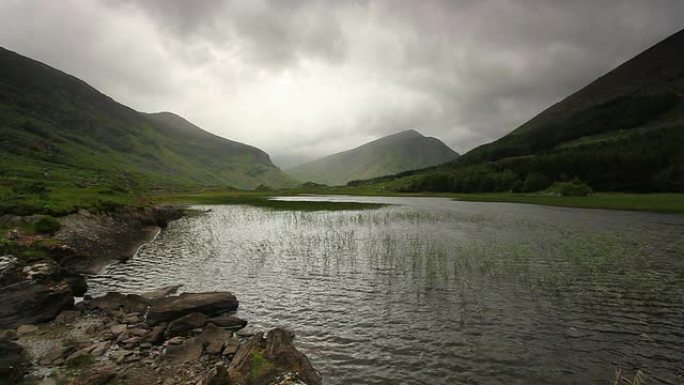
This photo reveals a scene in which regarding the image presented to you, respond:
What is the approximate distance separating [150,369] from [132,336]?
4.50 m

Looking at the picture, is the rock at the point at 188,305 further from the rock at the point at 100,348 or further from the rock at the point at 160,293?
the rock at the point at 100,348

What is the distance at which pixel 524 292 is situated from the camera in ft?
84.5

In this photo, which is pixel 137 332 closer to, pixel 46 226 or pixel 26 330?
Answer: pixel 26 330

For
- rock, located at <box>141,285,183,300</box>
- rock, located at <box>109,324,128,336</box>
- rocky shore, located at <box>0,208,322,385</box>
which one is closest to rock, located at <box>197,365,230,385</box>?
rocky shore, located at <box>0,208,322,385</box>

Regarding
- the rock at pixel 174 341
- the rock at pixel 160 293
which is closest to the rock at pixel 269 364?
the rock at pixel 174 341

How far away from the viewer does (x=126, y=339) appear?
17.7 m

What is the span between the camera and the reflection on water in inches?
627

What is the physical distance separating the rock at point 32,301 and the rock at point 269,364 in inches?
559

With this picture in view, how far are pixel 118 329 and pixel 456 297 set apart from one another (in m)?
21.7

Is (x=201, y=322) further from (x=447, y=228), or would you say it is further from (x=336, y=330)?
(x=447, y=228)

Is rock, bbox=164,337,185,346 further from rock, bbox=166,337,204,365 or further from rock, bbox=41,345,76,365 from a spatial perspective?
rock, bbox=41,345,76,365

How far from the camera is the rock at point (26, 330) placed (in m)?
18.1

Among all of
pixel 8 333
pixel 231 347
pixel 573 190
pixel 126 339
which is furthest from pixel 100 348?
pixel 573 190

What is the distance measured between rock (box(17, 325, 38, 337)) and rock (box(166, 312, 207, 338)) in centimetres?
724
